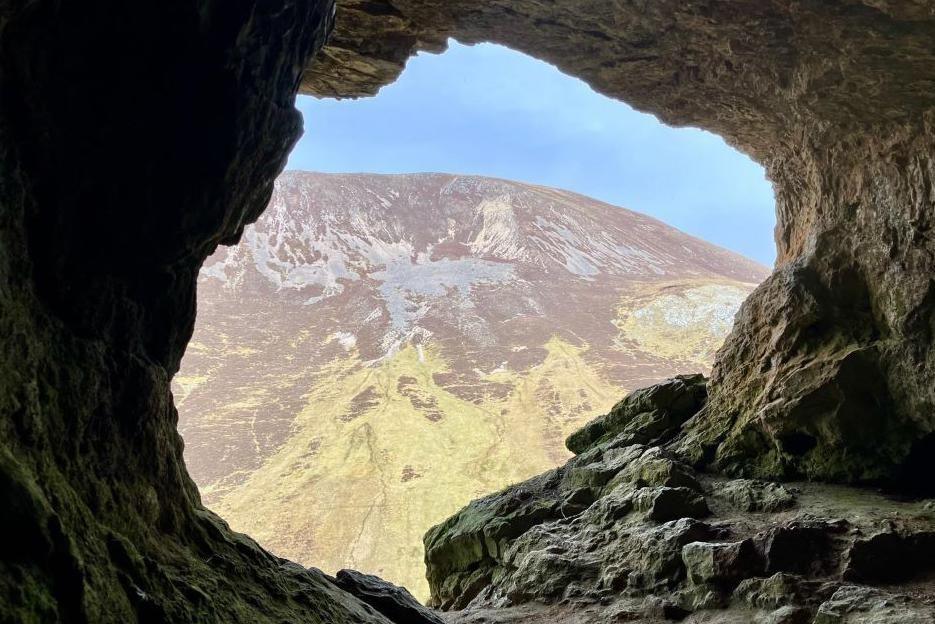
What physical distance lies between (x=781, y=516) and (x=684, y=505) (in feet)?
5.91

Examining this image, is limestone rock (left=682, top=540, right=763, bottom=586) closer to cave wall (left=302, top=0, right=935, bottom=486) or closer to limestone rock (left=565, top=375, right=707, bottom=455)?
cave wall (left=302, top=0, right=935, bottom=486)

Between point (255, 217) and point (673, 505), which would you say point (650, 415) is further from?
point (255, 217)

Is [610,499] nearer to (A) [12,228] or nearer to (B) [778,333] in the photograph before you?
(B) [778,333]

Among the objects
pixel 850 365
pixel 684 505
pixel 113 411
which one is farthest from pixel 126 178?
pixel 850 365

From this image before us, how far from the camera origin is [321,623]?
7.95 metres

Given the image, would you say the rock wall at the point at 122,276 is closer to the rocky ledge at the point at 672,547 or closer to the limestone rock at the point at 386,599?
the limestone rock at the point at 386,599

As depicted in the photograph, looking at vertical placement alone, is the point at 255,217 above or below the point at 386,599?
above

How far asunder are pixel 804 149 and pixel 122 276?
576 inches

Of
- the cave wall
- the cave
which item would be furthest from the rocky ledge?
the cave wall

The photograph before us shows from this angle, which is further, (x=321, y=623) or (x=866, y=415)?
(x=866, y=415)

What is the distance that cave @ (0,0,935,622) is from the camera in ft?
19.0

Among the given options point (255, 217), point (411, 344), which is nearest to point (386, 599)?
point (255, 217)

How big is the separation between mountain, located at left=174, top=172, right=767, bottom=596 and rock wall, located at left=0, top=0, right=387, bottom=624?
3936 cm

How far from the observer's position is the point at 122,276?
757 centimetres
